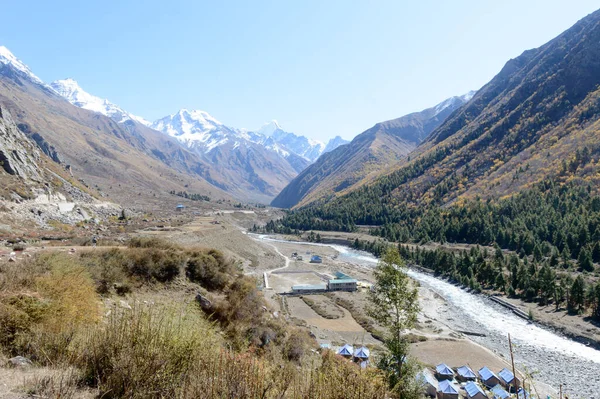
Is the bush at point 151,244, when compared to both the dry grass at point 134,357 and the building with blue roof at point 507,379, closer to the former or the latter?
the dry grass at point 134,357

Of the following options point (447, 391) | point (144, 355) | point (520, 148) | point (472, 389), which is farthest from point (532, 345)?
point (520, 148)

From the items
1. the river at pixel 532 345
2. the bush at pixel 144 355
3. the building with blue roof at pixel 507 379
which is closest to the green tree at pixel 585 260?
the river at pixel 532 345

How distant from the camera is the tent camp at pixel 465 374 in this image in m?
26.1

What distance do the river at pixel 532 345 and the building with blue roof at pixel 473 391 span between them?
12.5ft

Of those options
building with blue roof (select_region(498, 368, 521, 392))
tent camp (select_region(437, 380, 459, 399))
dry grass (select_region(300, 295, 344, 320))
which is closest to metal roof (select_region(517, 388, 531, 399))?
building with blue roof (select_region(498, 368, 521, 392))

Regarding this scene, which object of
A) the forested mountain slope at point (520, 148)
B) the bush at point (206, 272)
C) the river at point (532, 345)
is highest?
the forested mountain slope at point (520, 148)

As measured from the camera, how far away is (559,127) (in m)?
127

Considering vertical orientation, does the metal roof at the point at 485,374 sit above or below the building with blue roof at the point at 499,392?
below

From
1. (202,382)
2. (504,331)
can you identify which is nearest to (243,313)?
(202,382)

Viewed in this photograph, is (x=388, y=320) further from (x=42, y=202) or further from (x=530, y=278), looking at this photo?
(x=42, y=202)

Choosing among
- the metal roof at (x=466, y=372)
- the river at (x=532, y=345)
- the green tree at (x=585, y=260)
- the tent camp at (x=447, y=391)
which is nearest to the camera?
the tent camp at (x=447, y=391)

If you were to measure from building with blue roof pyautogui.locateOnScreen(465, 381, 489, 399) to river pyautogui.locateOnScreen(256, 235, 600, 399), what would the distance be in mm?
3815

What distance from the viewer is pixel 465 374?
86.5 ft

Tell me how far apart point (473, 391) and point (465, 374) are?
10.5 ft
